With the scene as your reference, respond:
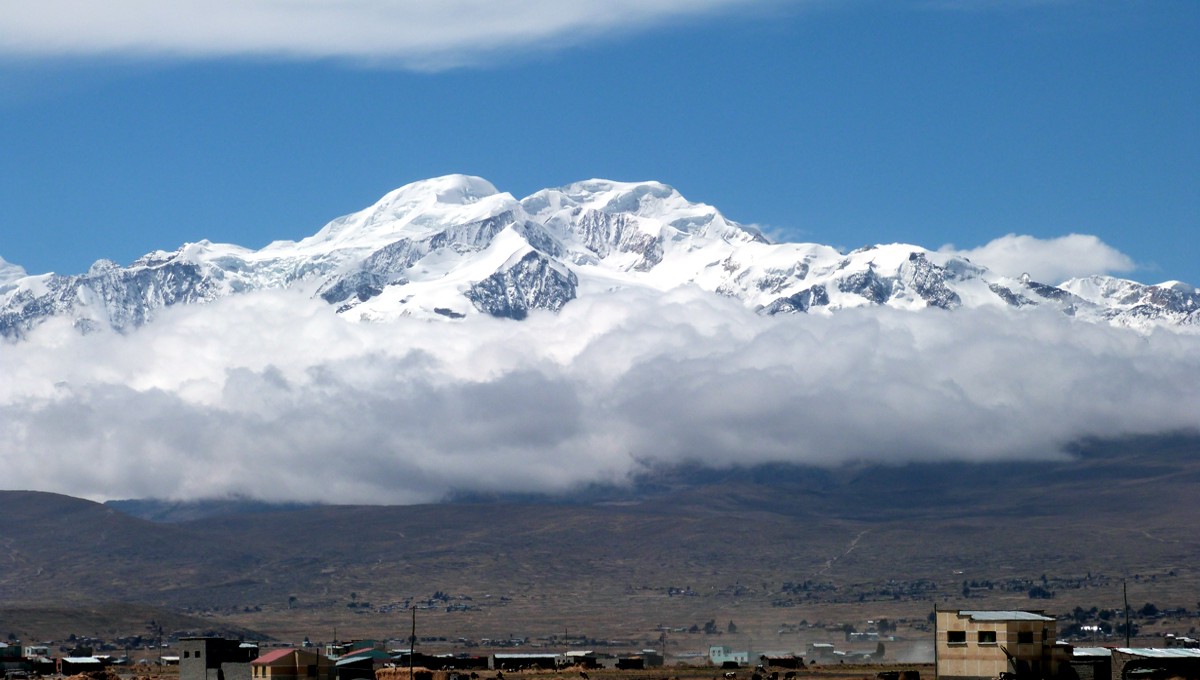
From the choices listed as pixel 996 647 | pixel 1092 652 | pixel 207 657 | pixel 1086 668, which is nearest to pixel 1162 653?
pixel 1086 668

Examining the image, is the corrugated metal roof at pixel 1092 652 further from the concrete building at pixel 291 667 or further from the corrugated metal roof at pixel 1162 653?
the concrete building at pixel 291 667

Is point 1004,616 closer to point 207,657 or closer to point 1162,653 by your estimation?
point 1162,653

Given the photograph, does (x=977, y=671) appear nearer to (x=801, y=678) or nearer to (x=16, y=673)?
(x=801, y=678)

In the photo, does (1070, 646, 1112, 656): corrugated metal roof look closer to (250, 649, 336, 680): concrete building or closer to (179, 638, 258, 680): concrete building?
(250, 649, 336, 680): concrete building

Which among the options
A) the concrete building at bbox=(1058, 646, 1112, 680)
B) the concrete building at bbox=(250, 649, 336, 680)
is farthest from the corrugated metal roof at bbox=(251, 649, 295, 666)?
the concrete building at bbox=(1058, 646, 1112, 680)

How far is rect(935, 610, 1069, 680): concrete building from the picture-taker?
11781cm

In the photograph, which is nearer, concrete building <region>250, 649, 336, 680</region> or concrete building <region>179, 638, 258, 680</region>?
concrete building <region>250, 649, 336, 680</region>

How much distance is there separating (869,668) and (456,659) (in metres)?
41.5

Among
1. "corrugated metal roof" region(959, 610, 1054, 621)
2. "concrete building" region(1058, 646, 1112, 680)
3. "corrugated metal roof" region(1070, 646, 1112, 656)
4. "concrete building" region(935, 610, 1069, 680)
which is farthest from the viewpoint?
"corrugated metal roof" region(1070, 646, 1112, 656)

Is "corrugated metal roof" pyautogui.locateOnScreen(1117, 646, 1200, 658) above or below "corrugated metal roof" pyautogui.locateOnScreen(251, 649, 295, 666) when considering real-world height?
below

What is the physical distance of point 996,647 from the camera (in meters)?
118

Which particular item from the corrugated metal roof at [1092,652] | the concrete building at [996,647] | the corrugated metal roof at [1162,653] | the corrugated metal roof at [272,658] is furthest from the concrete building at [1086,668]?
the corrugated metal roof at [272,658]

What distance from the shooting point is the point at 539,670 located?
557 ft

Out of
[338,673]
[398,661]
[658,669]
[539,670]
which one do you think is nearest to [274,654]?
[338,673]
